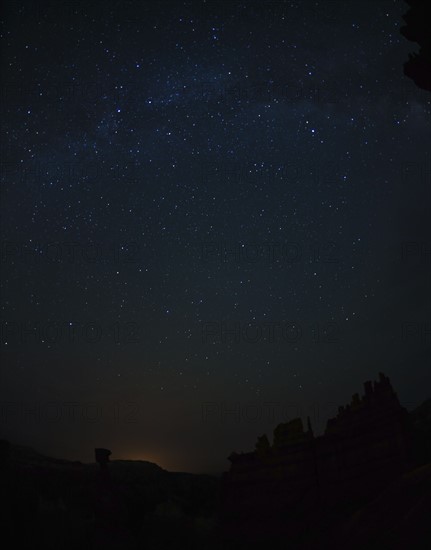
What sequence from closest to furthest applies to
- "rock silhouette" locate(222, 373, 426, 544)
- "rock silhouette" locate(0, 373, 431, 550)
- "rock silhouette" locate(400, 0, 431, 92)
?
"rock silhouette" locate(0, 373, 431, 550) < "rock silhouette" locate(222, 373, 426, 544) < "rock silhouette" locate(400, 0, 431, 92)

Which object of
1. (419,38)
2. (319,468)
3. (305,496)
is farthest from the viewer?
(319,468)

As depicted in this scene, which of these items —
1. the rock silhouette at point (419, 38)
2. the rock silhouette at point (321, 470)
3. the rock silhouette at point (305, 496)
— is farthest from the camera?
the rock silhouette at point (419, 38)

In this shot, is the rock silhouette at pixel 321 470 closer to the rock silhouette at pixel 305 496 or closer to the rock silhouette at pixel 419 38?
the rock silhouette at pixel 305 496

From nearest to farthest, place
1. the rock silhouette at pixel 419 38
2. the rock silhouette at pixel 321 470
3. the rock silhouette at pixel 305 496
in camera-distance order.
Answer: the rock silhouette at pixel 305 496 → the rock silhouette at pixel 321 470 → the rock silhouette at pixel 419 38

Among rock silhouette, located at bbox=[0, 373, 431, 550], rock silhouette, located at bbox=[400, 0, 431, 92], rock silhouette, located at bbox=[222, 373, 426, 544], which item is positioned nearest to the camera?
rock silhouette, located at bbox=[0, 373, 431, 550]

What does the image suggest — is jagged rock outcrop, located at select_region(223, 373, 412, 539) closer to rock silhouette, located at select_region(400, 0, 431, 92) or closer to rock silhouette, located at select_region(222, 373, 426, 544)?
rock silhouette, located at select_region(222, 373, 426, 544)

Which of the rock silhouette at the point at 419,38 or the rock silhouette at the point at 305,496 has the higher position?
the rock silhouette at the point at 419,38

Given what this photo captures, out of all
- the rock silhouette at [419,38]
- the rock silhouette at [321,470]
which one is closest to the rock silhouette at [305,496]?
the rock silhouette at [321,470]

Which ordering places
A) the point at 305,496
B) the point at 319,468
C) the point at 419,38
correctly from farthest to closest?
the point at 319,468, the point at 305,496, the point at 419,38

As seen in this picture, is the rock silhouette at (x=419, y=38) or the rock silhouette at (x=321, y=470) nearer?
the rock silhouette at (x=321, y=470)

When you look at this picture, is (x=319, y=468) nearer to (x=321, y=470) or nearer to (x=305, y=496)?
(x=321, y=470)

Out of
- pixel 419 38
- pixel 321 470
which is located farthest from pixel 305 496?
pixel 419 38

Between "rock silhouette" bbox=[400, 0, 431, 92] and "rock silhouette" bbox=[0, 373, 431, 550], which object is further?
"rock silhouette" bbox=[400, 0, 431, 92]

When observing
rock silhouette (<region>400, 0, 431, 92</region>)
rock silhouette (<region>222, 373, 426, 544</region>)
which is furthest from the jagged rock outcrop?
rock silhouette (<region>400, 0, 431, 92</region>)
